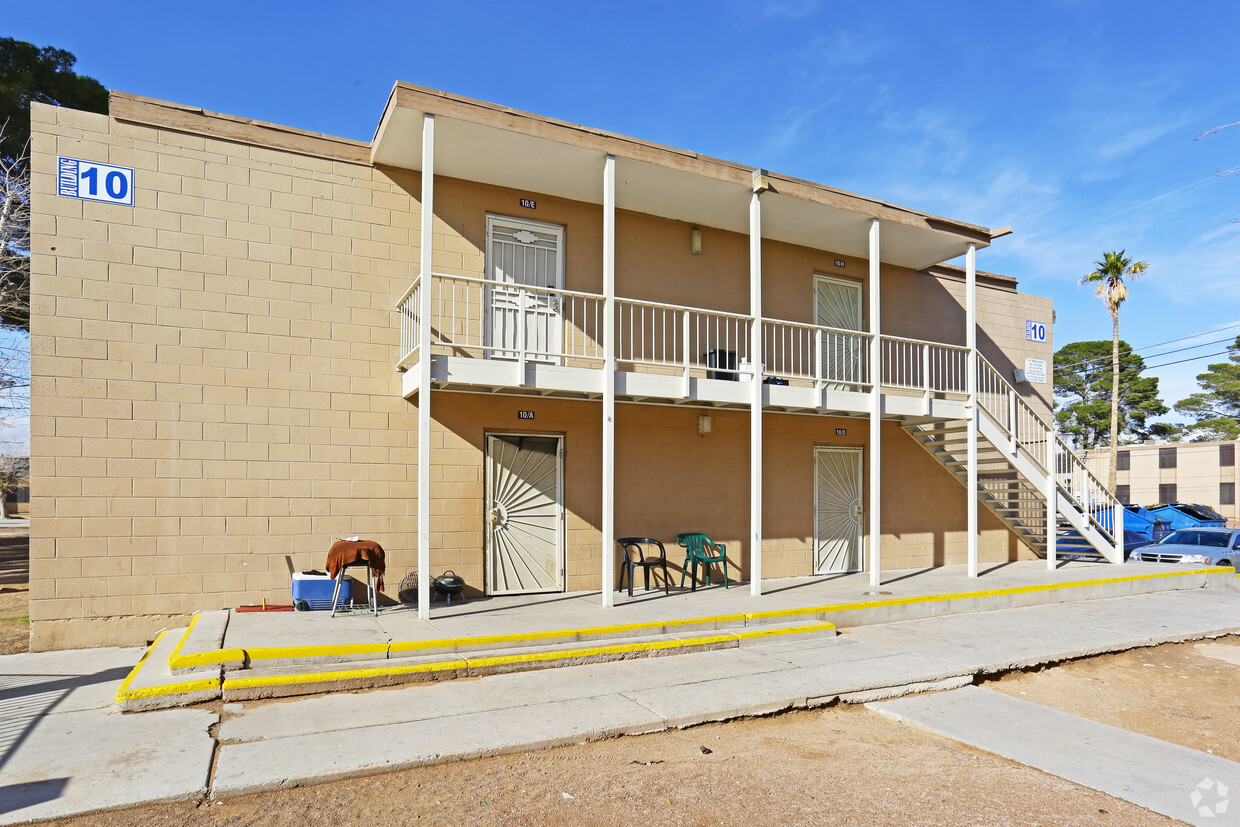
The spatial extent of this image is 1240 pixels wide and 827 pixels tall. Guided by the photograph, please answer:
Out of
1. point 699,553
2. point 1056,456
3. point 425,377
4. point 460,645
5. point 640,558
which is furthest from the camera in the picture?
point 1056,456

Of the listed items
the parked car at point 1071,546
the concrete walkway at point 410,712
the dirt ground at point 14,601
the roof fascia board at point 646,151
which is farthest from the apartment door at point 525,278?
the parked car at point 1071,546

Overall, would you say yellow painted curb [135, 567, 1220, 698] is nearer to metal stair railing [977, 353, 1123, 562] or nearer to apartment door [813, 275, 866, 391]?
apartment door [813, 275, 866, 391]

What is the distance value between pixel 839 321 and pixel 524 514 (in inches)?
268

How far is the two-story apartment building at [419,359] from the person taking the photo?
8164mm

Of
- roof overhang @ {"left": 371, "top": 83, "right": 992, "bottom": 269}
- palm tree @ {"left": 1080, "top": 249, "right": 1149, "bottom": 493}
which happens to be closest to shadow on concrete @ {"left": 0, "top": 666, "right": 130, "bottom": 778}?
roof overhang @ {"left": 371, "top": 83, "right": 992, "bottom": 269}

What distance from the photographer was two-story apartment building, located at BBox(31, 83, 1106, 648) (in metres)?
8.16

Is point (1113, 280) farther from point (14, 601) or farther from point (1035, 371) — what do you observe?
point (14, 601)

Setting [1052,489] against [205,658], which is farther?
[1052,489]

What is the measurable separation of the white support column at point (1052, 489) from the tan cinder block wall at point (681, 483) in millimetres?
1531

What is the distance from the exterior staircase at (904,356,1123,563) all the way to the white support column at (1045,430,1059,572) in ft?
0.06

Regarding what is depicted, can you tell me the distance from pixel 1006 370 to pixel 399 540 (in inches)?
496

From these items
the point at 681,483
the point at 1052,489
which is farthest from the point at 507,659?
the point at 1052,489

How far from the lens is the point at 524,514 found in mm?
10359

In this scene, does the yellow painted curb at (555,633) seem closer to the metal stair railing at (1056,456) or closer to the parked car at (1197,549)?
the metal stair railing at (1056,456)
